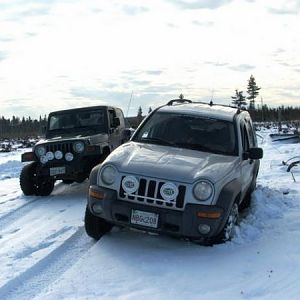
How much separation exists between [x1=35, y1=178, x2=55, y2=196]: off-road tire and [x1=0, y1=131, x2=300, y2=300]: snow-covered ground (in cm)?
227

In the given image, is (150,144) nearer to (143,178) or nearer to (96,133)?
(143,178)

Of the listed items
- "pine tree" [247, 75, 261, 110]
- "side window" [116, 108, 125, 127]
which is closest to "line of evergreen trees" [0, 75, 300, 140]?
"pine tree" [247, 75, 261, 110]

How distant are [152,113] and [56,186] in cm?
485

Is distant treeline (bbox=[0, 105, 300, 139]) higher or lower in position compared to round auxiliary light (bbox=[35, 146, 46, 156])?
lower

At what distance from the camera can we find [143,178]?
597 centimetres

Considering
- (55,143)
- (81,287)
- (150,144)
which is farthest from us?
(55,143)

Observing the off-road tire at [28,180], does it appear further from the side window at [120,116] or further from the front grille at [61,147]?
the side window at [120,116]

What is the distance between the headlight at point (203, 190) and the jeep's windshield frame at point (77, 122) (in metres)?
6.04

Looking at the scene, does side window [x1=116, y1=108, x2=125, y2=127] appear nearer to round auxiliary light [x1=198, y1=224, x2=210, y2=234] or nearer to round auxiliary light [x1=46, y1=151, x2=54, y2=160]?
round auxiliary light [x1=46, y1=151, x2=54, y2=160]

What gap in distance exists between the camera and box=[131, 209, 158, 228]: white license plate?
19.2 ft

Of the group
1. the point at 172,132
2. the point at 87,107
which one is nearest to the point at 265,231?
the point at 172,132

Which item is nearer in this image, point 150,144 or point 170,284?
point 170,284

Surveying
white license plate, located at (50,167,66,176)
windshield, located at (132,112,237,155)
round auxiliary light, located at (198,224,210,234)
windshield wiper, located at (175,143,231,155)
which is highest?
windshield, located at (132,112,237,155)

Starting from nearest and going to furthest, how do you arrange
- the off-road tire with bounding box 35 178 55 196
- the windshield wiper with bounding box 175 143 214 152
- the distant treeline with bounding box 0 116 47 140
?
the windshield wiper with bounding box 175 143 214 152
the off-road tire with bounding box 35 178 55 196
the distant treeline with bounding box 0 116 47 140
